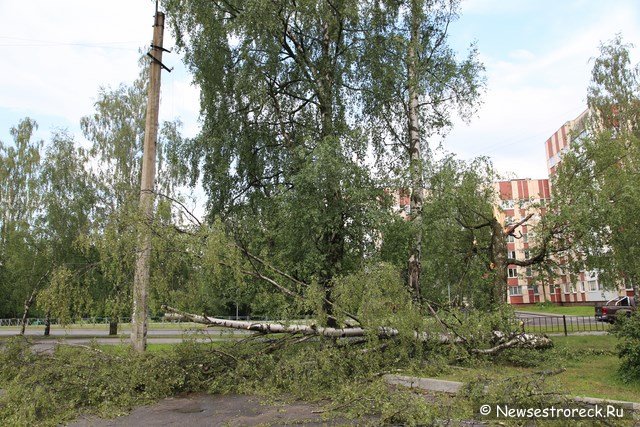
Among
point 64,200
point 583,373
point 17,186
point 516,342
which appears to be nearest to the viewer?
point 583,373

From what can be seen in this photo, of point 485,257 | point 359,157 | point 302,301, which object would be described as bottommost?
point 302,301

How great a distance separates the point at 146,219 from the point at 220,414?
3491mm

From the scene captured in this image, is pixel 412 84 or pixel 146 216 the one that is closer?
pixel 146 216

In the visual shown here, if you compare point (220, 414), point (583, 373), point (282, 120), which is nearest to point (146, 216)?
point (220, 414)

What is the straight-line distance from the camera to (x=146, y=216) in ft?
26.5

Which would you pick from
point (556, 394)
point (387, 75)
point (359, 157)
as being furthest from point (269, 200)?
point (556, 394)

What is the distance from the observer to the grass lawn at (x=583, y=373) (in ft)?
21.0

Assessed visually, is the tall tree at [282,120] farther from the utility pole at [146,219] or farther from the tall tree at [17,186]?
the tall tree at [17,186]

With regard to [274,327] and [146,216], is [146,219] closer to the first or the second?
[146,216]

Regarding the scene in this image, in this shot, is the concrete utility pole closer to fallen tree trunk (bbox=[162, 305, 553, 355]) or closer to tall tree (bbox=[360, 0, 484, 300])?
fallen tree trunk (bbox=[162, 305, 553, 355])

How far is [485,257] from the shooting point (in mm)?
12039

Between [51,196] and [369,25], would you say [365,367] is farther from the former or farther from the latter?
[51,196]

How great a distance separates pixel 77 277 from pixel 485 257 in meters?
9.40

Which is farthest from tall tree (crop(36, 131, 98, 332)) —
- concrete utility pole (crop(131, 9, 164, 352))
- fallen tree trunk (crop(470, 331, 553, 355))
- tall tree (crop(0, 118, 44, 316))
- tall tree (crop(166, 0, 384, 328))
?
fallen tree trunk (crop(470, 331, 553, 355))
